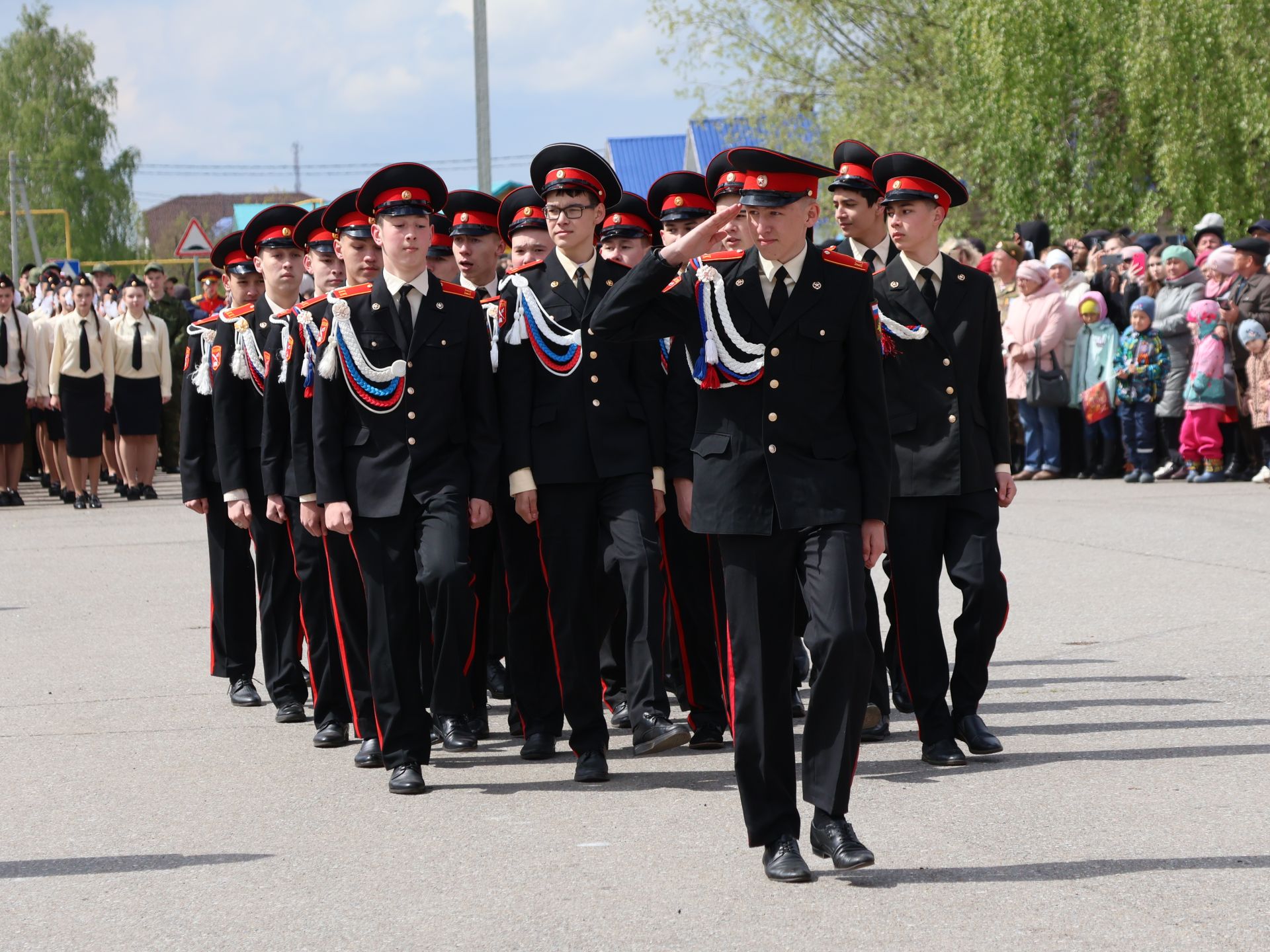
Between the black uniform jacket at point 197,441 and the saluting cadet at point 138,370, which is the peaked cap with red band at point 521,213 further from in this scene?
the saluting cadet at point 138,370

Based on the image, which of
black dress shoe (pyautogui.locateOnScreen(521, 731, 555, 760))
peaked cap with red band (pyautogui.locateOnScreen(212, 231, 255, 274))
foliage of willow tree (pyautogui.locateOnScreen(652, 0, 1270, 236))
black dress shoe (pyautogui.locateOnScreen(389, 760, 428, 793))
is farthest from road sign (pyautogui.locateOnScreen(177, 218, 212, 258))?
black dress shoe (pyautogui.locateOnScreen(389, 760, 428, 793))

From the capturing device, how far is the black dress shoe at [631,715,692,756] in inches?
276

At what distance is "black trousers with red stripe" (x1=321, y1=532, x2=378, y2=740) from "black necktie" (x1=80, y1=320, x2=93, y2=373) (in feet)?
40.7

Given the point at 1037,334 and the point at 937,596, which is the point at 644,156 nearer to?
the point at 1037,334

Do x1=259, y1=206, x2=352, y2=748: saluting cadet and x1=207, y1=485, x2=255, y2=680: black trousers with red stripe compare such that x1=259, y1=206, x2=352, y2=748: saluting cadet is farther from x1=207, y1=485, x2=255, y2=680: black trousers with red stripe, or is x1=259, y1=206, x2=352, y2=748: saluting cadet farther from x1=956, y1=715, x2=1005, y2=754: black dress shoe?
x1=956, y1=715, x2=1005, y2=754: black dress shoe

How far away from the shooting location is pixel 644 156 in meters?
55.5

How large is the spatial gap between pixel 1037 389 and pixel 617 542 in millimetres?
11570

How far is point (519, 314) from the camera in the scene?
6.85 m

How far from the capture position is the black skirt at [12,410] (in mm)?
18625

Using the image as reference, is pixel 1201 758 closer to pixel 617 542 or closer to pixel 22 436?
pixel 617 542

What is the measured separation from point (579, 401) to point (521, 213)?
1387 millimetres

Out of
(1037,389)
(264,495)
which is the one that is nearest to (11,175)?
(1037,389)

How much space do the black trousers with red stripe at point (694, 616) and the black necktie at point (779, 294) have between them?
6.14 ft

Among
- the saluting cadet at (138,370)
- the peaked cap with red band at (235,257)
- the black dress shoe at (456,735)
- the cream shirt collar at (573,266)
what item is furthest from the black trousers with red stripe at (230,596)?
the saluting cadet at (138,370)
